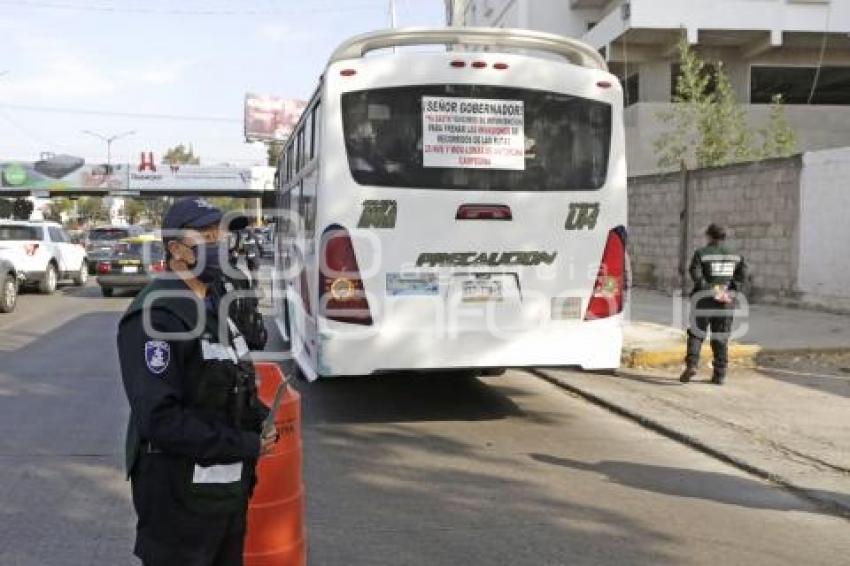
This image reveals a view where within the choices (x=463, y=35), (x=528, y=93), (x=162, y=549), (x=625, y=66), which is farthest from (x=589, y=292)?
(x=625, y=66)

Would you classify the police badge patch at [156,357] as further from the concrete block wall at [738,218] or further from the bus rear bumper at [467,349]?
the concrete block wall at [738,218]

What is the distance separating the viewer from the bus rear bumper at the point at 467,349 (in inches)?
303

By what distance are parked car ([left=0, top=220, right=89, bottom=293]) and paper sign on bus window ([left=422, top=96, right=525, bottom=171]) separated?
54.4 ft

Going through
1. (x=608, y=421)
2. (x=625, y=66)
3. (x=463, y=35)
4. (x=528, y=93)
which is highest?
(x=625, y=66)

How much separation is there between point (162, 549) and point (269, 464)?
41.2 inches

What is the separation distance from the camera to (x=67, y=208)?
334 ft

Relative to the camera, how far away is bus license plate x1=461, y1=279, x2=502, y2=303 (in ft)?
25.8

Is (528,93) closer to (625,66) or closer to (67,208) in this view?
(625,66)

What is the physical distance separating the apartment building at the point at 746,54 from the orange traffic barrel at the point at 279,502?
2737 centimetres

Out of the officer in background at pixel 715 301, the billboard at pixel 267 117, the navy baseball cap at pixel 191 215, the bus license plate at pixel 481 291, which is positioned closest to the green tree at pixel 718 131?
the officer in background at pixel 715 301

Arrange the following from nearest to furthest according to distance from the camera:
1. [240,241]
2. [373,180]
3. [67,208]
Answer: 1. [240,241]
2. [373,180]
3. [67,208]

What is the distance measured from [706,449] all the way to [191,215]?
5334 mm

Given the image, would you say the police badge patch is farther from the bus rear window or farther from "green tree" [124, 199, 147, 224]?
"green tree" [124, 199, 147, 224]

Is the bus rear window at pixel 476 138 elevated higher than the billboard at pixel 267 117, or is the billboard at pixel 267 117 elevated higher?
the billboard at pixel 267 117
